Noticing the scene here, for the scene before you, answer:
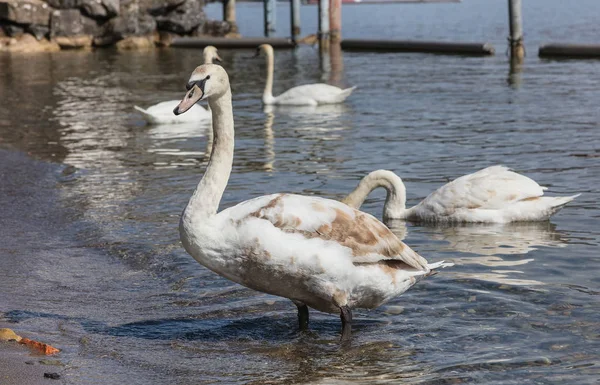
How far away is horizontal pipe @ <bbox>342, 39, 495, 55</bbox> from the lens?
2923 cm

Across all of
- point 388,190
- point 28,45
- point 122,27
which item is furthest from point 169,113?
point 122,27

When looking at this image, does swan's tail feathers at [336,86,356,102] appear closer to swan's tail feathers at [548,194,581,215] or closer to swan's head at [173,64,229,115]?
swan's tail feathers at [548,194,581,215]

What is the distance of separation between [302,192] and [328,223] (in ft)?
16.2

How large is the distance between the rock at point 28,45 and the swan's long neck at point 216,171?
3120 cm

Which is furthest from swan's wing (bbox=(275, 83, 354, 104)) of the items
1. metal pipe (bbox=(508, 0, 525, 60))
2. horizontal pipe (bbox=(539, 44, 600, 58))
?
metal pipe (bbox=(508, 0, 525, 60))

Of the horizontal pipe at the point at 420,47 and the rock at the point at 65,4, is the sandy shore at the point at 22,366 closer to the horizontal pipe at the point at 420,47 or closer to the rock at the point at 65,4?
the horizontal pipe at the point at 420,47

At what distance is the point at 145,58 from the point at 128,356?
93.1 ft

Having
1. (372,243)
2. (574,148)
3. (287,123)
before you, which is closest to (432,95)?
(287,123)

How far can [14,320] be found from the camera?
6254 millimetres

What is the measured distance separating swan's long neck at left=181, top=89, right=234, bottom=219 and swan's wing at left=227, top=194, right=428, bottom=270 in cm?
13

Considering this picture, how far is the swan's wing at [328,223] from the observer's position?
18.8 ft

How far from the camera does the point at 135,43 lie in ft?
125

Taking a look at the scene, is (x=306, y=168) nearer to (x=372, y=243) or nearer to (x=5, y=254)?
(x=5, y=254)

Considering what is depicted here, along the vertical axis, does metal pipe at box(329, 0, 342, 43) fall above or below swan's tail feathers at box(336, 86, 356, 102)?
above
